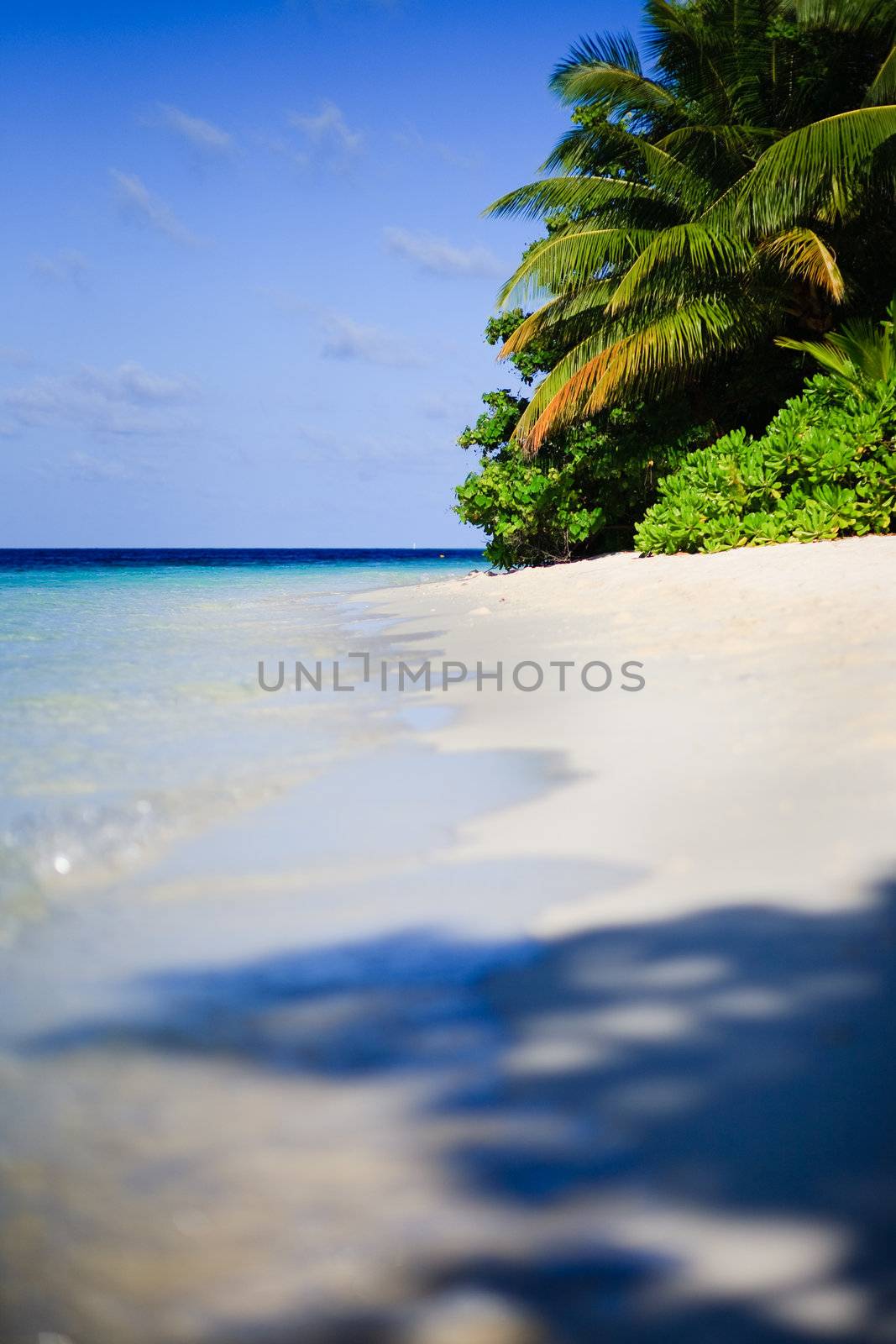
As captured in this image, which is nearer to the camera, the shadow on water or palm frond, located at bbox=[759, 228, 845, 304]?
the shadow on water

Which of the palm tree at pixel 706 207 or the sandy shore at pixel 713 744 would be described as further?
the palm tree at pixel 706 207

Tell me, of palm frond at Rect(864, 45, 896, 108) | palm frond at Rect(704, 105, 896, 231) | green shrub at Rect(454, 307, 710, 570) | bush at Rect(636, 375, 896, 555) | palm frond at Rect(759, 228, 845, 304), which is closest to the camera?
bush at Rect(636, 375, 896, 555)

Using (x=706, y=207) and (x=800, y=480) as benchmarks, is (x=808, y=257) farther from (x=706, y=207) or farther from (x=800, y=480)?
(x=800, y=480)

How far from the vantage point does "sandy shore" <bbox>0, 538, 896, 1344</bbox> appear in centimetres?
91

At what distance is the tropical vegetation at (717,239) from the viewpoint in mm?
8961

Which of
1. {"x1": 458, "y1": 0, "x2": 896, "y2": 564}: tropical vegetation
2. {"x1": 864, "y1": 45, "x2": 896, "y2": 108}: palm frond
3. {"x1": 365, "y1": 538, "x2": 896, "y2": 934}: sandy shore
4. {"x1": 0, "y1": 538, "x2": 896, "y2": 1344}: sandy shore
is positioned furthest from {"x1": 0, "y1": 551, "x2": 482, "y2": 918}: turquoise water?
{"x1": 864, "y1": 45, "x2": 896, "y2": 108}: palm frond

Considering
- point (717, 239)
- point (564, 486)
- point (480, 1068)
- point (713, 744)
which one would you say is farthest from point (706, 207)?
point (480, 1068)

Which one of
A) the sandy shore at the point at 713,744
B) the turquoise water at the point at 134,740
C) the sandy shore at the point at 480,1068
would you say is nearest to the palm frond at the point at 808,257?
the sandy shore at the point at 713,744

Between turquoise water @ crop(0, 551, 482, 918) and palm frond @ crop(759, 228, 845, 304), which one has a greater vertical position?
palm frond @ crop(759, 228, 845, 304)

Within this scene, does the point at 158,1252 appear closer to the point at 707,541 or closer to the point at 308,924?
the point at 308,924

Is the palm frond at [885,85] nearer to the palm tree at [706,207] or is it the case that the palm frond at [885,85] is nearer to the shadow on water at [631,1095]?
the palm tree at [706,207]

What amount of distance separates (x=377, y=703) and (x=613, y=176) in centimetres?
1108

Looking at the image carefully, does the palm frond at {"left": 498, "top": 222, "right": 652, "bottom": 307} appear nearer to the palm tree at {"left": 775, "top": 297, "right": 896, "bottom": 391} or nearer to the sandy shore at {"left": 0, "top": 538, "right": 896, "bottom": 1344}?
the palm tree at {"left": 775, "top": 297, "right": 896, "bottom": 391}

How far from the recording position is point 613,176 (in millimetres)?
12172
